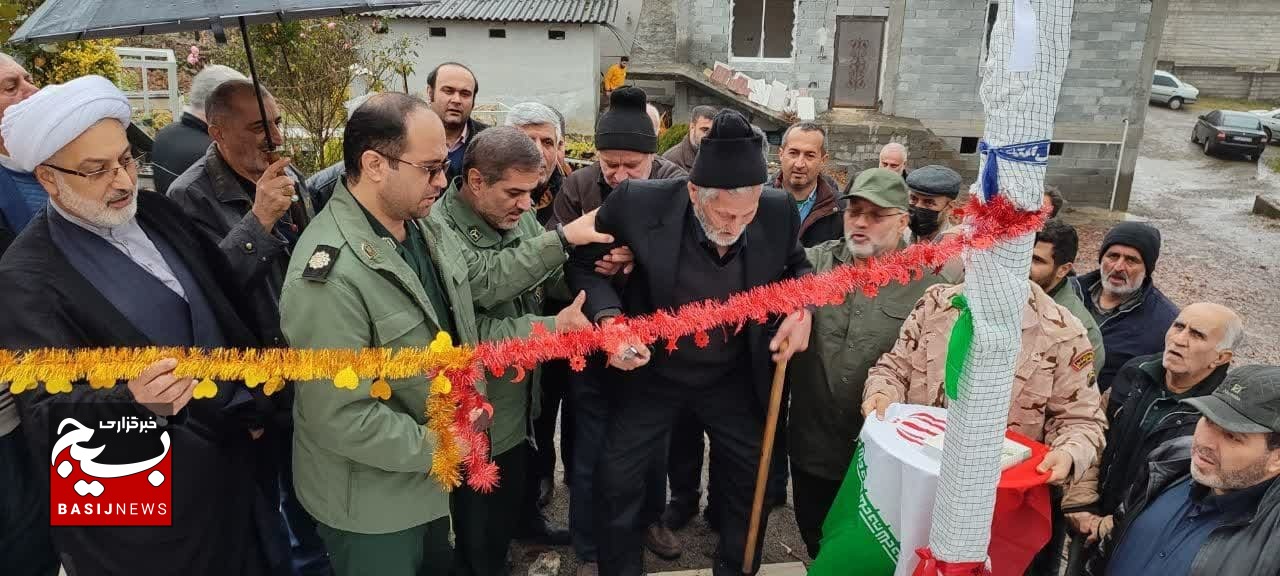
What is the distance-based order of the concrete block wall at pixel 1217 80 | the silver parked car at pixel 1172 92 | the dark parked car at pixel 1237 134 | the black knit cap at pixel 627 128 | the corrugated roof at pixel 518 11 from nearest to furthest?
the black knit cap at pixel 627 128
the corrugated roof at pixel 518 11
the dark parked car at pixel 1237 134
the silver parked car at pixel 1172 92
the concrete block wall at pixel 1217 80

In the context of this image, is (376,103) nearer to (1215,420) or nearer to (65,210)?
(65,210)

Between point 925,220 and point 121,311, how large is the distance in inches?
141

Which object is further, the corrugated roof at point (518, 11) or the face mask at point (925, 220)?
the corrugated roof at point (518, 11)

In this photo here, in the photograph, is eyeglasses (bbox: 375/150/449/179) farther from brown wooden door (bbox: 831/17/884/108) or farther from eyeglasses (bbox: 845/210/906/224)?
brown wooden door (bbox: 831/17/884/108)

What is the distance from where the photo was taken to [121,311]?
236 centimetres

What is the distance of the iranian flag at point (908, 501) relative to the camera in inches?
98.4

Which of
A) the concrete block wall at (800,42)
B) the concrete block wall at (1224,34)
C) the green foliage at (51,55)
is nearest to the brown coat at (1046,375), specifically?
the green foliage at (51,55)

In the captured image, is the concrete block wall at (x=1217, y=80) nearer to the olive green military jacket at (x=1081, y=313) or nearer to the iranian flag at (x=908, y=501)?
the olive green military jacket at (x=1081, y=313)

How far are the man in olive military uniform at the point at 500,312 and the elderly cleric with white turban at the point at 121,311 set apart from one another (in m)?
0.90

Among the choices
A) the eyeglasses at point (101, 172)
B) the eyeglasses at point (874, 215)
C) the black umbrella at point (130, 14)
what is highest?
the black umbrella at point (130, 14)

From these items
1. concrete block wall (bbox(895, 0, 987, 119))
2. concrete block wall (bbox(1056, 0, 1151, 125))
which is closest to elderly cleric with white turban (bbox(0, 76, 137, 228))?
concrete block wall (bbox(895, 0, 987, 119))

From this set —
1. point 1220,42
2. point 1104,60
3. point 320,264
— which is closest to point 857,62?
point 1104,60

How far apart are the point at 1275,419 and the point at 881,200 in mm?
1483

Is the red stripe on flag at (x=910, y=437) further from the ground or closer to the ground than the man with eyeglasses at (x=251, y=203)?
closer to the ground
